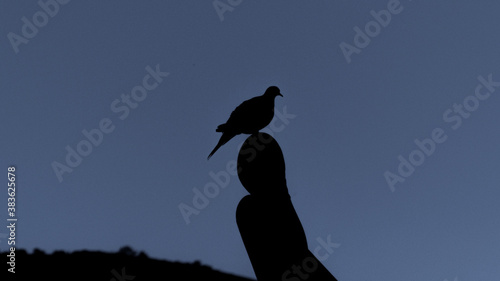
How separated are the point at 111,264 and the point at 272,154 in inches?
260

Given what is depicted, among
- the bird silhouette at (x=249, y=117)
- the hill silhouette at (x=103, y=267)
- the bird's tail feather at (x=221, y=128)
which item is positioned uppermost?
the hill silhouette at (x=103, y=267)

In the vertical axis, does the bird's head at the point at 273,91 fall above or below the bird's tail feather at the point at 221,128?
above

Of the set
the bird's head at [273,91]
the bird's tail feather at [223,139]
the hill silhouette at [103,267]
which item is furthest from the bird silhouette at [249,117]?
the hill silhouette at [103,267]

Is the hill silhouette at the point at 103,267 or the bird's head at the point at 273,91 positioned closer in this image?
the bird's head at the point at 273,91

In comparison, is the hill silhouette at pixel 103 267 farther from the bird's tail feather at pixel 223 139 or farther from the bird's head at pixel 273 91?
the bird's head at pixel 273 91

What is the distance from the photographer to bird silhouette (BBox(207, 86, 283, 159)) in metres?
5.99

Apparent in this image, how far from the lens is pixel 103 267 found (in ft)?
34.3

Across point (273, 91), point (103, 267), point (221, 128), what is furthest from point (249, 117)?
point (103, 267)

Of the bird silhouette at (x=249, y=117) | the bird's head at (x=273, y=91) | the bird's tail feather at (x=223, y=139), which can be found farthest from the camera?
the bird's head at (x=273, y=91)

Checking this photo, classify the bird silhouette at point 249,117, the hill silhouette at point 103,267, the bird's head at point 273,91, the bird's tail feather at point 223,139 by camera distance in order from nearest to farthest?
the bird silhouette at point 249,117
the bird's tail feather at point 223,139
the bird's head at point 273,91
the hill silhouette at point 103,267

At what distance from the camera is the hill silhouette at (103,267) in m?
9.69

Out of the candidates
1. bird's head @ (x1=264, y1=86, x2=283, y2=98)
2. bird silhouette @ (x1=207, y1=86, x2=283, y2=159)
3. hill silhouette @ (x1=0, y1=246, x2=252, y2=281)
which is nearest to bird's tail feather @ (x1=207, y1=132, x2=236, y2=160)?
bird silhouette @ (x1=207, y1=86, x2=283, y2=159)

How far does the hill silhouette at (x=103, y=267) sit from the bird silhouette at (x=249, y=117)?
4.73m

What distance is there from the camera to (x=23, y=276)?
30.5 ft
